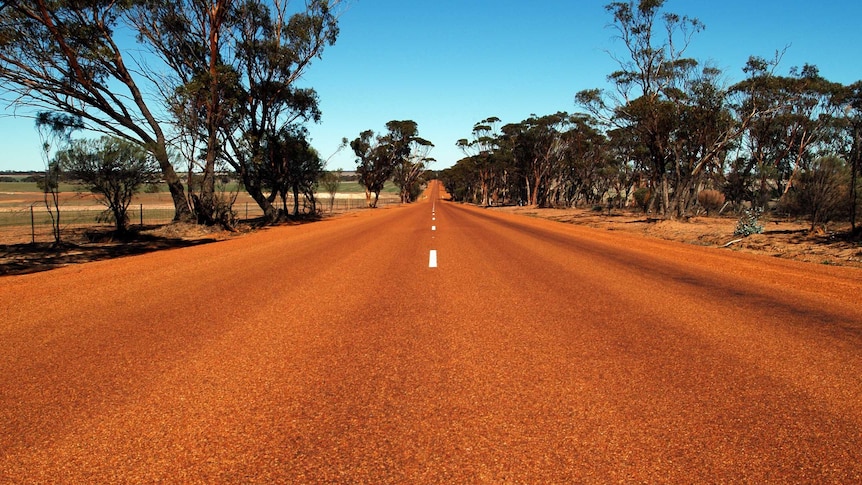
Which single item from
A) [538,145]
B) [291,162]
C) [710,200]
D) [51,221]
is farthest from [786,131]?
[51,221]

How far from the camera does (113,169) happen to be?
70.3ft

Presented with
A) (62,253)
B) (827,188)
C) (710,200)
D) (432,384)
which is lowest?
(62,253)

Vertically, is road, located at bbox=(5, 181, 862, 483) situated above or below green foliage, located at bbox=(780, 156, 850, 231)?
below

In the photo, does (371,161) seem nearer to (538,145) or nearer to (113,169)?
(538,145)

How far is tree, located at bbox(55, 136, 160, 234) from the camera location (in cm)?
2039

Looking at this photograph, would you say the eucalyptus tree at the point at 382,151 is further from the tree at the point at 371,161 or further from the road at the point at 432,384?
the road at the point at 432,384

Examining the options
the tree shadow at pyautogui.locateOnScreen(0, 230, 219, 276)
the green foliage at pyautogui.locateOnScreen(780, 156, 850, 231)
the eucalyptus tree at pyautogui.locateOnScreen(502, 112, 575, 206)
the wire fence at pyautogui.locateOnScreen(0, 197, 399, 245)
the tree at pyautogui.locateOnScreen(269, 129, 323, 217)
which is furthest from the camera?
the eucalyptus tree at pyautogui.locateOnScreen(502, 112, 575, 206)

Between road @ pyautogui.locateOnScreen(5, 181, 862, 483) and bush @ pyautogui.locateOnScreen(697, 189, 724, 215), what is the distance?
3868cm

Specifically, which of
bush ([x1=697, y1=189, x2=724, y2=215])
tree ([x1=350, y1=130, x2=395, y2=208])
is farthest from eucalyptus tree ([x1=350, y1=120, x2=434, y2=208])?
bush ([x1=697, y1=189, x2=724, y2=215])

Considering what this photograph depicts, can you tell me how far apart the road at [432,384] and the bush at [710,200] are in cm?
3868

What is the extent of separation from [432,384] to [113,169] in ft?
76.7

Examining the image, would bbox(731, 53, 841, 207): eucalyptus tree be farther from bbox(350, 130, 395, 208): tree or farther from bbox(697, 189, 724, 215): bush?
bbox(350, 130, 395, 208): tree

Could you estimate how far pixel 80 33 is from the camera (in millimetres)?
18719

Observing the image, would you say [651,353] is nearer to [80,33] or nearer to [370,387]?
[370,387]
